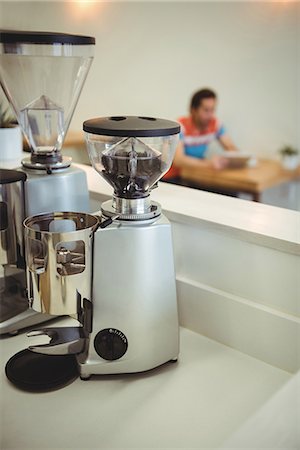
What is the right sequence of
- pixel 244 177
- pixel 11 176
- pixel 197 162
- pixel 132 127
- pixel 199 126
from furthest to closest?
pixel 199 126
pixel 197 162
pixel 244 177
pixel 11 176
pixel 132 127

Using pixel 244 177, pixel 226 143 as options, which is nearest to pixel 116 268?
pixel 244 177

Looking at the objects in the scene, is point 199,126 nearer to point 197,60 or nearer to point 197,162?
point 197,162

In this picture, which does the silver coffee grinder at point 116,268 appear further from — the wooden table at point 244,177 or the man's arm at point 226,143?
the man's arm at point 226,143

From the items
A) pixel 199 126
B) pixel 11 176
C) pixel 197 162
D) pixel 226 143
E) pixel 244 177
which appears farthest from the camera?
pixel 226 143

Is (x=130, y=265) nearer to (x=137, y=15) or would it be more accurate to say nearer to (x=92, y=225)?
(x=92, y=225)

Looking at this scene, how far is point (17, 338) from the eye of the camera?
35.1 inches

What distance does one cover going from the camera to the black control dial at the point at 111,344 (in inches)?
30.0

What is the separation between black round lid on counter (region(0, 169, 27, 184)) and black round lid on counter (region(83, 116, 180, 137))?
0.53 feet

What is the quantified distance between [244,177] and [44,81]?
2230mm

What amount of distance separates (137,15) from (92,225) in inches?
132

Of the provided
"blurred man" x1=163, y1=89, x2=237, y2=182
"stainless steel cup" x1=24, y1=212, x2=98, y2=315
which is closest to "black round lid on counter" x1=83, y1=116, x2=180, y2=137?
"stainless steel cup" x1=24, y1=212, x2=98, y2=315

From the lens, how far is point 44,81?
0.89 meters

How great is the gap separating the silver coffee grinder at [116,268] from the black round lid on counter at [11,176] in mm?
88

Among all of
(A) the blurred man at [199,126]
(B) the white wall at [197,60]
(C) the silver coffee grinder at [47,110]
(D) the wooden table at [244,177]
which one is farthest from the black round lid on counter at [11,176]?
(B) the white wall at [197,60]
